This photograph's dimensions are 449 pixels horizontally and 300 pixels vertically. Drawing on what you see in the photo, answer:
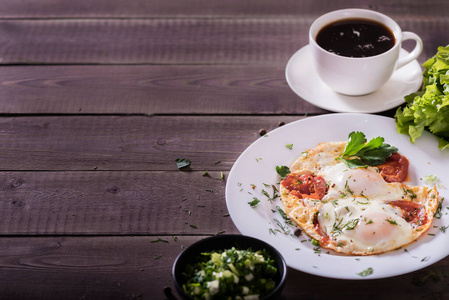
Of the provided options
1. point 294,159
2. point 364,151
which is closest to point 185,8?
point 294,159

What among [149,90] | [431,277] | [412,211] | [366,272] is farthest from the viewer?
[149,90]

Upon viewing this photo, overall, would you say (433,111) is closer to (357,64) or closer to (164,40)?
(357,64)

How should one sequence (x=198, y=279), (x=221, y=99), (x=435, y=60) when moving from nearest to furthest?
1. (x=198, y=279)
2. (x=435, y=60)
3. (x=221, y=99)

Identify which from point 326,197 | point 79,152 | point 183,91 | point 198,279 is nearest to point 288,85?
point 183,91

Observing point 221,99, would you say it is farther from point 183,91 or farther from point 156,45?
point 156,45

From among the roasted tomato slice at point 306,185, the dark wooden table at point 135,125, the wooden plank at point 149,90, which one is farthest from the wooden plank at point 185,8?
the roasted tomato slice at point 306,185

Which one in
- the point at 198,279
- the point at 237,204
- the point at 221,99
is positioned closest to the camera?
the point at 198,279

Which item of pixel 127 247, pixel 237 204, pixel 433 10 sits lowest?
pixel 127 247
